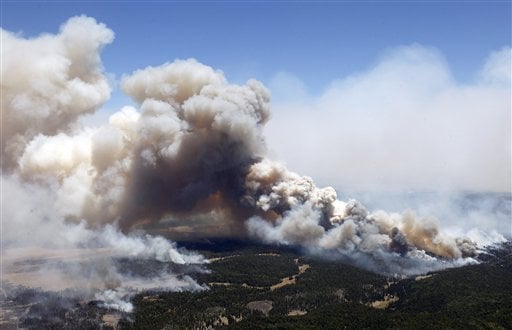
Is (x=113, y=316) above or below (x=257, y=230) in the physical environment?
below

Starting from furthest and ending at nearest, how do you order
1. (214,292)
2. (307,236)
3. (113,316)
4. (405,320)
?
(307,236) < (214,292) < (405,320) < (113,316)

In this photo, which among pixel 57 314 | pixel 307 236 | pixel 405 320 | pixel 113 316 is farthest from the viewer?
pixel 307 236

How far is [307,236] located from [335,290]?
921 inches

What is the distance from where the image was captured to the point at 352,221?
180 m

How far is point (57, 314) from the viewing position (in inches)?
4931

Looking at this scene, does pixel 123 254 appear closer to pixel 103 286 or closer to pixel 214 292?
pixel 103 286

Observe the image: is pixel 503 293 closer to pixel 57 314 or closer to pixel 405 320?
pixel 405 320

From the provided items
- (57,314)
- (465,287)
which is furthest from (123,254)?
(465,287)

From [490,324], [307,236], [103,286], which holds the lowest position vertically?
[490,324]

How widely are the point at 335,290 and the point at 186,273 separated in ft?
164

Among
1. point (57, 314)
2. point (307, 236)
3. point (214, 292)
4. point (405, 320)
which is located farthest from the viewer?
point (307, 236)

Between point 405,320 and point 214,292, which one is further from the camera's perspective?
point 214,292

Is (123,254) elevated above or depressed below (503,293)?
above

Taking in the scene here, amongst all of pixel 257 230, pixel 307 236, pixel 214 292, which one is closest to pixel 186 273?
pixel 214 292
